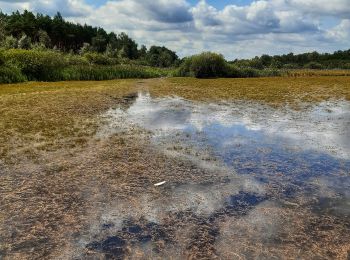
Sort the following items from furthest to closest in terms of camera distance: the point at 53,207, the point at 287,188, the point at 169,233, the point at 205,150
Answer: the point at 205,150, the point at 287,188, the point at 53,207, the point at 169,233

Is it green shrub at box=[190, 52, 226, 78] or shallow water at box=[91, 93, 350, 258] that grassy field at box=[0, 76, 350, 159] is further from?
green shrub at box=[190, 52, 226, 78]

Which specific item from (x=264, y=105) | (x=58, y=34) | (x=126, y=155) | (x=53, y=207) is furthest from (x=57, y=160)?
(x=58, y=34)

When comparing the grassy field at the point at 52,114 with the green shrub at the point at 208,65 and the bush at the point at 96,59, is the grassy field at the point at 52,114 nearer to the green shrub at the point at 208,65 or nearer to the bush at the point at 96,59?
the green shrub at the point at 208,65

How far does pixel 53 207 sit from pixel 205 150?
13.4 feet

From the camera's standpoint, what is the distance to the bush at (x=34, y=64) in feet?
94.0

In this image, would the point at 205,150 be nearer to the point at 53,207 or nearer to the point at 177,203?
the point at 177,203

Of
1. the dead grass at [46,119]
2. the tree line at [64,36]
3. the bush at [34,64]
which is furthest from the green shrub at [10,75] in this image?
the tree line at [64,36]

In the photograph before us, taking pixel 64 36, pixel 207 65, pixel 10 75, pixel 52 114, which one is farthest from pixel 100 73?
pixel 64 36

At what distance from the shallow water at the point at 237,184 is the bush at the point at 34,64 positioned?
18.1 m

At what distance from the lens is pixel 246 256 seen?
4246mm

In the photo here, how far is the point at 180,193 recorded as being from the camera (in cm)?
616

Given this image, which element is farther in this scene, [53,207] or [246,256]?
[53,207]

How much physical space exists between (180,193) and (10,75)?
23406 millimetres

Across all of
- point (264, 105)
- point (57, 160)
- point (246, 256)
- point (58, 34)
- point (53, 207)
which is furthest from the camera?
point (58, 34)
